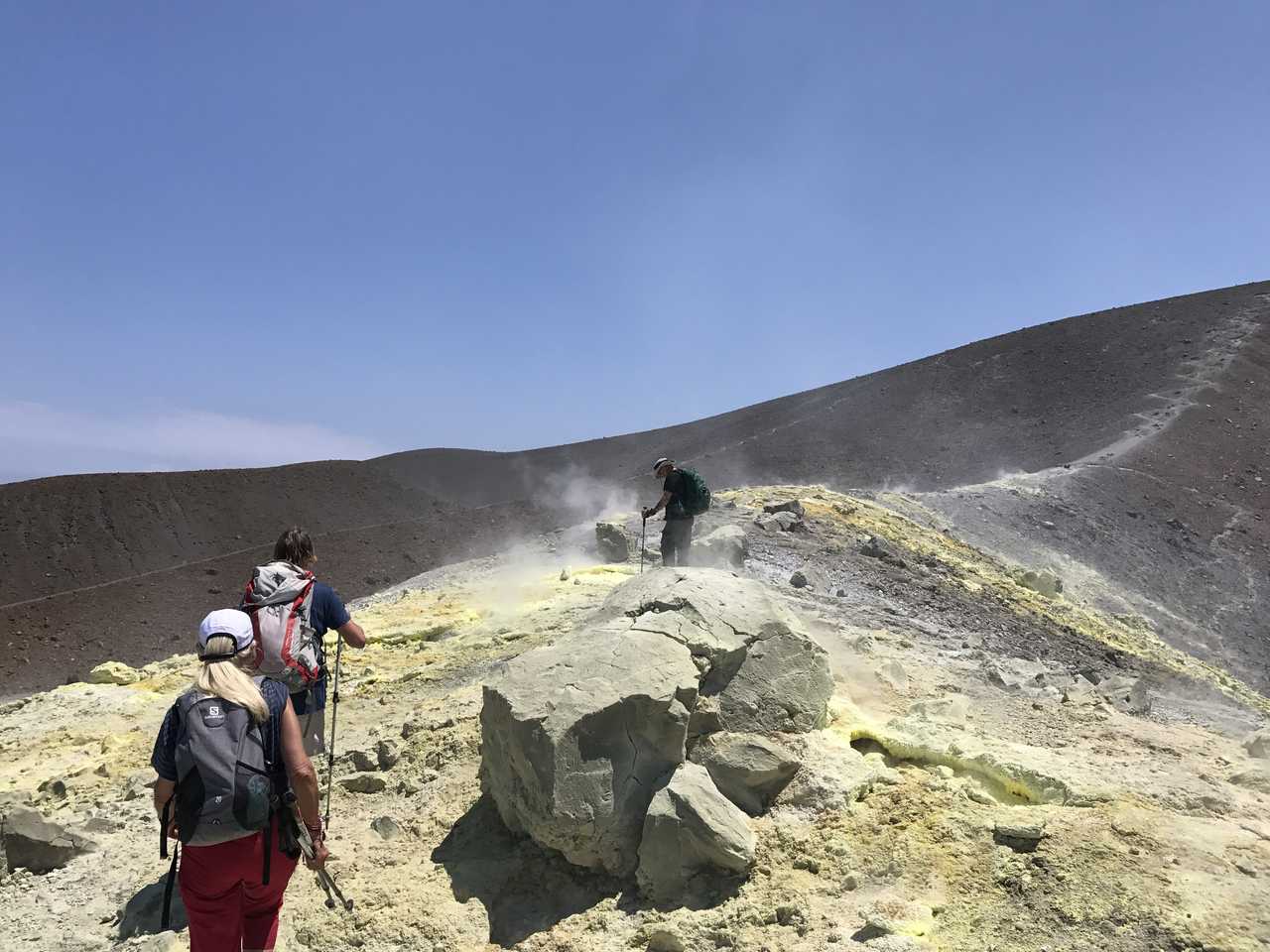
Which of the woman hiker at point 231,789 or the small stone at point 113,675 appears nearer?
the woman hiker at point 231,789

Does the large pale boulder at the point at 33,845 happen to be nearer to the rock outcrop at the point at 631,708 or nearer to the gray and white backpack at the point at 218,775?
the rock outcrop at the point at 631,708

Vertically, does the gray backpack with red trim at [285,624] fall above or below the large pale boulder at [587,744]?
above

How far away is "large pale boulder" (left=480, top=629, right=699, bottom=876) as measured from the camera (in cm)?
452

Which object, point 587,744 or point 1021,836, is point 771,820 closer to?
point 587,744

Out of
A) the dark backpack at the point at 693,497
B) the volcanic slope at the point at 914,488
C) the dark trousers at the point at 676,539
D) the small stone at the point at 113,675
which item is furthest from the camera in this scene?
the volcanic slope at the point at 914,488

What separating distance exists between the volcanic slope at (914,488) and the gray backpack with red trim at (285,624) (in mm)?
16823

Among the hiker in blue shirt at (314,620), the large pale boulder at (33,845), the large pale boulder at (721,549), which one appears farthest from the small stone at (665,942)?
the large pale boulder at (721,549)

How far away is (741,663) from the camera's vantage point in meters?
5.48

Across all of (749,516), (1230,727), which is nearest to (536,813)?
(1230,727)

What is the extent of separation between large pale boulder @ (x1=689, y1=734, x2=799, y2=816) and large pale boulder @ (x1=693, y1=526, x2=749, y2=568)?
15.7 feet

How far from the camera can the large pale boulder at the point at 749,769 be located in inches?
191

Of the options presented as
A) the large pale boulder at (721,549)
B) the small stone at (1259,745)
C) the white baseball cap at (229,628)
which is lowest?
the small stone at (1259,745)

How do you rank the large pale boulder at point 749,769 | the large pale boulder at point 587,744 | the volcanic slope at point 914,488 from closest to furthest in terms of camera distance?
the large pale boulder at point 587,744 < the large pale boulder at point 749,769 < the volcanic slope at point 914,488

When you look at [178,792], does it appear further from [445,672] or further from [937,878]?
[445,672]
